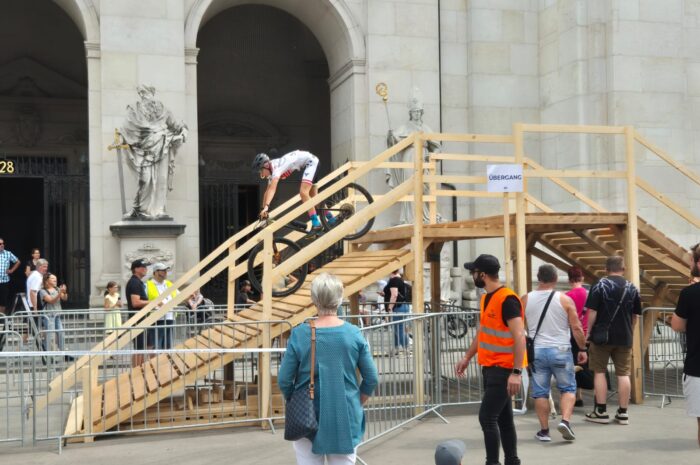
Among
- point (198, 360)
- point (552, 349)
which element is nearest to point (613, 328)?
point (552, 349)

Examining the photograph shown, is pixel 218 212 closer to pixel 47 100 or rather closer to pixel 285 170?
pixel 47 100

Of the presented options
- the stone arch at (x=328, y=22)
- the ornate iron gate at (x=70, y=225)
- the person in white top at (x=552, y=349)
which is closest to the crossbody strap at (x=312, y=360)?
the person in white top at (x=552, y=349)

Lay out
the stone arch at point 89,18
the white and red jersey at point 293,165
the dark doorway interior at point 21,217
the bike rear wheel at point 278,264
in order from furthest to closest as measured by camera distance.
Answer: the dark doorway interior at point 21,217, the stone arch at point 89,18, the white and red jersey at point 293,165, the bike rear wheel at point 278,264

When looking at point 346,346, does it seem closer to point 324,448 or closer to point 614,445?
point 324,448

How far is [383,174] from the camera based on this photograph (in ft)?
59.3

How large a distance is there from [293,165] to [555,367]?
4052mm

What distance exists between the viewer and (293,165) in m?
10.5

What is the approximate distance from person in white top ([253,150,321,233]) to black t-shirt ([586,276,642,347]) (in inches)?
141

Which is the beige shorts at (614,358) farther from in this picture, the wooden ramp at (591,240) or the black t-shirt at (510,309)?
the black t-shirt at (510,309)

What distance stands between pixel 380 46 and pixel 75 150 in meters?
9.20

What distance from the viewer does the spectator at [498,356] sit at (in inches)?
257

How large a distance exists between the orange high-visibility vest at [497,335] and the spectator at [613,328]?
2.64m

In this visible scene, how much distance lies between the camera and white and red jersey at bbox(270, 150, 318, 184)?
1030 centimetres

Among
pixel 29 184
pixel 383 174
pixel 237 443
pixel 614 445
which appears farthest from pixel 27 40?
pixel 614 445
